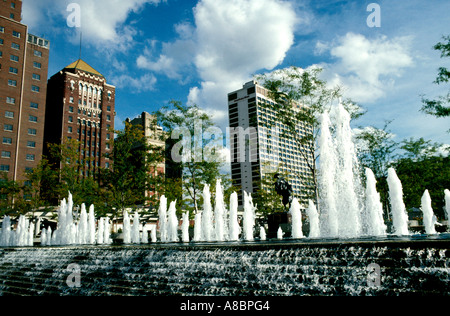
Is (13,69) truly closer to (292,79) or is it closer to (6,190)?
(6,190)

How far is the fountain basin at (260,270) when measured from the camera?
5.68m

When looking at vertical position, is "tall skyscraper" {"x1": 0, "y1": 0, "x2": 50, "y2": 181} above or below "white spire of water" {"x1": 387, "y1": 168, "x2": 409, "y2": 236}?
above

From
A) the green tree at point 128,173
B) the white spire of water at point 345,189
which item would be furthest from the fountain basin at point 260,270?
the green tree at point 128,173

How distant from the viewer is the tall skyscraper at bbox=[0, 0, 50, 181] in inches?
2249

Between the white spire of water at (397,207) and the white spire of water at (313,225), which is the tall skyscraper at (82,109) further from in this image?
the white spire of water at (397,207)

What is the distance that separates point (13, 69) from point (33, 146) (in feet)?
50.7

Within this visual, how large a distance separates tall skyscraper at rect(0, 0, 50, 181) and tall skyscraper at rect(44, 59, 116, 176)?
1165 centimetres

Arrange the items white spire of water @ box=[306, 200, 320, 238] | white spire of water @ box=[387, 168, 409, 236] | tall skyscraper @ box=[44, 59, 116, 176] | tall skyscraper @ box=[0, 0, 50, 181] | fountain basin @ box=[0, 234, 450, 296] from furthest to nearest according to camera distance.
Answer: tall skyscraper @ box=[44, 59, 116, 176], tall skyscraper @ box=[0, 0, 50, 181], white spire of water @ box=[306, 200, 320, 238], white spire of water @ box=[387, 168, 409, 236], fountain basin @ box=[0, 234, 450, 296]

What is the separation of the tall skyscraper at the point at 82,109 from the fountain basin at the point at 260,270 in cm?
6932

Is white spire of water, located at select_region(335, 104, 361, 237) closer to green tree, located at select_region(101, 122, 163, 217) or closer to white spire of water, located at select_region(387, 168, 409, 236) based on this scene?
white spire of water, located at select_region(387, 168, 409, 236)

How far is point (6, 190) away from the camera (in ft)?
112

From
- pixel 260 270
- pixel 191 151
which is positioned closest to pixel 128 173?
pixel 191 151

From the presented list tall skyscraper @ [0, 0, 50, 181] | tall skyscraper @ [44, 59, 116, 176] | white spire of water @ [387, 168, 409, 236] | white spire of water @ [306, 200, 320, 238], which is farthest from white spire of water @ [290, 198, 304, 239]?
tall skyscraper @ [44, 59, 116, 176]

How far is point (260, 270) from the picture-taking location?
724cm
